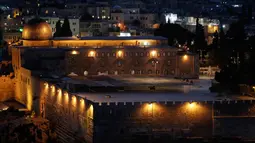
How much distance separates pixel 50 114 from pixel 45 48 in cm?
825

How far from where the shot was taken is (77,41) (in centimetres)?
5438

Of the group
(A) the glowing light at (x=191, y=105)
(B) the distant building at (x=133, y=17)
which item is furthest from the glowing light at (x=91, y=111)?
(B) the distant building at (x=133, y=17)

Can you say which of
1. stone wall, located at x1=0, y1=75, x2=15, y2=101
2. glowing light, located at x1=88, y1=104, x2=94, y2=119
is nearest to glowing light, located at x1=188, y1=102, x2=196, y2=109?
glowing light, located at x1=88, y1=104, x2=94, y2=119

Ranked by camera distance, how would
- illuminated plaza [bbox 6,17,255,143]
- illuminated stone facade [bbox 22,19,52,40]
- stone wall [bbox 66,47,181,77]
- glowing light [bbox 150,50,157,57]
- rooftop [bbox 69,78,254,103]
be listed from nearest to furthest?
1. illuminated plaza [bbox 6,17,255,143]
2. rooftop [bbox 69,78,254,103]
3. stone wall [bbox 66,47,181,77]
4. glowing light [bbox 150,50,157,57]
5. illuminated stone facade [bbox 22,19,52,40]

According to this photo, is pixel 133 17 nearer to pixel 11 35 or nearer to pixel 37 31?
pixel 11 35

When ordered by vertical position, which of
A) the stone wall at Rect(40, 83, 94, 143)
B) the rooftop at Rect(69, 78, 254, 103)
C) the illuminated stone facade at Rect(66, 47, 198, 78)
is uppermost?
the illuminated stone facade at Rect(66, 47, 198, 78)

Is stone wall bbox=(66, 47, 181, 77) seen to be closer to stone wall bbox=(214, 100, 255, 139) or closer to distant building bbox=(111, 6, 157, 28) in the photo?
stone wall bbox=(214, 100, 255, 139)

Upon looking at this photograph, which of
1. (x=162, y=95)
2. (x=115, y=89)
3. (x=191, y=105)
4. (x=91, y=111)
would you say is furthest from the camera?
(x=115, y=89)

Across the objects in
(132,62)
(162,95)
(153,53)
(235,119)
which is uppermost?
(153,53)

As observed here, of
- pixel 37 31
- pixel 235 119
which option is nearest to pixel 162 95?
pixel 235 119

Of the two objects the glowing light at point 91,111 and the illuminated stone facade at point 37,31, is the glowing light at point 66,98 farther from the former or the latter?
the illuminated stone facade at point 37,31

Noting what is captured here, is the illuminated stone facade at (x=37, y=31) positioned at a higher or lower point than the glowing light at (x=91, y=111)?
higher

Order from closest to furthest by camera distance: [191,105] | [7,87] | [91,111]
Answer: [91,111] < [191,105] < [7,87]

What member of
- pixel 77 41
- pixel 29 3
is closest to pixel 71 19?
pixel 29 3
